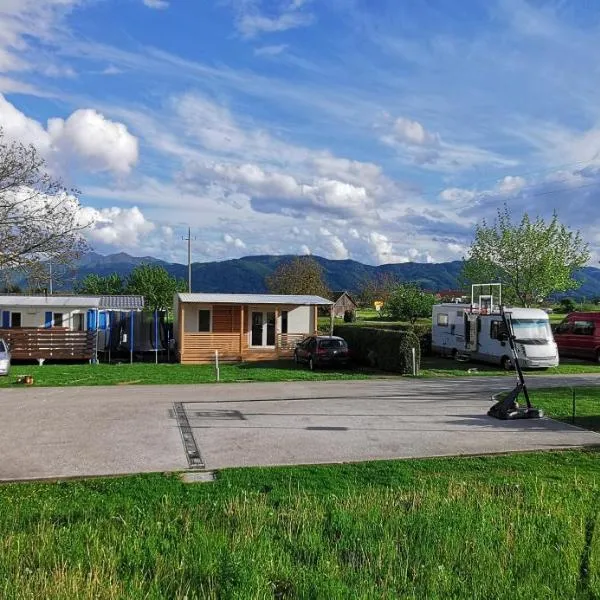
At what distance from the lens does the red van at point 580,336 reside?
2783 centimetres

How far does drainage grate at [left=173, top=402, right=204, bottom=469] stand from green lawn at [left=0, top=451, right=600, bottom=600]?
116 cm

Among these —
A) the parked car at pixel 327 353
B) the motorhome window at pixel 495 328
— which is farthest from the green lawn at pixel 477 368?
the parked car at pixel 327 353

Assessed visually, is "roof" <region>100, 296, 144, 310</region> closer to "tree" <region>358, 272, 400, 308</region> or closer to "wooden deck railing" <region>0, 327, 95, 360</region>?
"wooden deck railing" <region>0, 327, 95, 360</region>

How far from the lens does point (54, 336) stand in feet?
89.4

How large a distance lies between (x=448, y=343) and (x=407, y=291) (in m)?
23.8

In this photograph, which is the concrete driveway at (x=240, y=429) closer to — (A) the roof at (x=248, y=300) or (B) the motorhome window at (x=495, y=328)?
(B) the motorhome window at (x=495, y=328)

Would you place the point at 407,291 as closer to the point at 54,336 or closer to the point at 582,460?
the point at 54,336

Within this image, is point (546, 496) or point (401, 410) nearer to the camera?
point (546, 496)

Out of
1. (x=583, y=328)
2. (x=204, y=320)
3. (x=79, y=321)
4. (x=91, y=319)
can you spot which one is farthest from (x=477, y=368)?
(x=79, y=321)

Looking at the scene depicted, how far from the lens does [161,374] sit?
22.3 m

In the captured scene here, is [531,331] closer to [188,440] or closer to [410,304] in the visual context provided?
[188,440]

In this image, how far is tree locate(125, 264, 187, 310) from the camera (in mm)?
66938

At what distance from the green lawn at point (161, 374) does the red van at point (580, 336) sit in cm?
1110

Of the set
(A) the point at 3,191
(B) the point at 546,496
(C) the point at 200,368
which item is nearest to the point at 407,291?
(C) the point at 200,368
